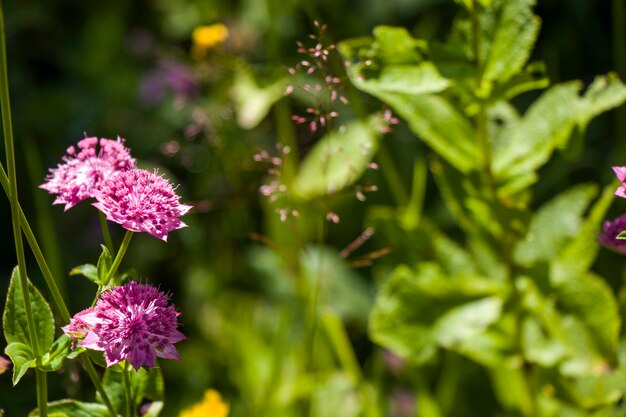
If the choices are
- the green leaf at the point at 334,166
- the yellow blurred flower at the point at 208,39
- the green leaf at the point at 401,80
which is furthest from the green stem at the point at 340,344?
the yellow blurred flower at the point at 208,39

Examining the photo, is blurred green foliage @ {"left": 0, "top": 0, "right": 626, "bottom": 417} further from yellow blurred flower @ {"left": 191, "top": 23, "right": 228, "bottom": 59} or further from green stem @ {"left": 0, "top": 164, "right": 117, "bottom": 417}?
green stem @ {"left": 0, "top": 164, "right": 117, "bottom": 417}

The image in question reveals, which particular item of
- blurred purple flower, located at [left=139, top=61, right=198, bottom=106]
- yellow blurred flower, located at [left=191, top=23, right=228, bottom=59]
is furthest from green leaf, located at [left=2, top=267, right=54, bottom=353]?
blurred purple flower, located at [left=139, top=61, right=198, bottom=106]

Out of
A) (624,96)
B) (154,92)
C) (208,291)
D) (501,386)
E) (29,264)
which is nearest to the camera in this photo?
(624,96)

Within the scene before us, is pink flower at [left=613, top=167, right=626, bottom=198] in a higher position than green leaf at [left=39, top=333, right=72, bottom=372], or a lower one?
higher

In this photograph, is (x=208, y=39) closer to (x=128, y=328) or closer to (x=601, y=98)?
(x=601, y=98)

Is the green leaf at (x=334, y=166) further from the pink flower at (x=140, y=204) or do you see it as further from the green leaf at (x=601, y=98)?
the pink flower at (x=140, y=204)

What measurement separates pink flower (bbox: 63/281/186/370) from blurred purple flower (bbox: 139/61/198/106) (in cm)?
136

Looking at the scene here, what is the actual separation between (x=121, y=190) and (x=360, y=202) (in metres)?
1.11

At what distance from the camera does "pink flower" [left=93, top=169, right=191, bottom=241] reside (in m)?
0.63

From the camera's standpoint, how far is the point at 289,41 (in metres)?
1.87

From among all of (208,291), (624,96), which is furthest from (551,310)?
(208,291)

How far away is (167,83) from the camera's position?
204 centimetres

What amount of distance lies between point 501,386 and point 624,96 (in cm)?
49

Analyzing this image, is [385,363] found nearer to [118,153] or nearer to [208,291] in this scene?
[208,291]
